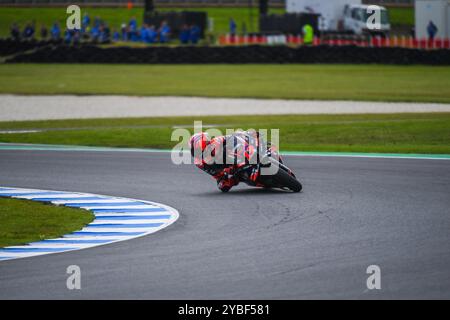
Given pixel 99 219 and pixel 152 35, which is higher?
pixel 152 35

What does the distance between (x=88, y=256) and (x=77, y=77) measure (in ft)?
106

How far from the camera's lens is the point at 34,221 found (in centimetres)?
1180

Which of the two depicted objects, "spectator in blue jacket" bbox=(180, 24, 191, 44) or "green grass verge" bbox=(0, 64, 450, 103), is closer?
"green grass verge" bbox=(0, 64, 450, 103)

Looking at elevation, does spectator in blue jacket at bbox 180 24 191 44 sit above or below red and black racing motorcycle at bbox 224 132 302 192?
above

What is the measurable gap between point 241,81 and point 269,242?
2884 centimetres

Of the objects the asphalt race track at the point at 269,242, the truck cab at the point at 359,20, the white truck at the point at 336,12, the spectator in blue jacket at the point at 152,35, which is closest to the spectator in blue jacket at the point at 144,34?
the spectator in blue jacket at the point at 152,35

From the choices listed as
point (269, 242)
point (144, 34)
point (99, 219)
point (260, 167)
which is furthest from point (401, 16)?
point (269, 242)

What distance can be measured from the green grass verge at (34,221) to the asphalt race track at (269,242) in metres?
1.12

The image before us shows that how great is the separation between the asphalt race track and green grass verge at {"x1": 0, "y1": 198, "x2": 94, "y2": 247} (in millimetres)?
1125

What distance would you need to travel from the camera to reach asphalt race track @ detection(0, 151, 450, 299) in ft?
27.0

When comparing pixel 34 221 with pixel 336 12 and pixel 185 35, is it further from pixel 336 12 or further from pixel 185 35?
pixel 336 12

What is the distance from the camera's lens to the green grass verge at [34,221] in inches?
426

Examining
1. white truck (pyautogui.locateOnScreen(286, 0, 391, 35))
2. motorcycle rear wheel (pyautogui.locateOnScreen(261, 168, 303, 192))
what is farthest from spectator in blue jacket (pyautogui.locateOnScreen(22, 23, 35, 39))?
motorcycle rear wheel (pyautogui.locateOnScreen(261, 168, 303, 192))

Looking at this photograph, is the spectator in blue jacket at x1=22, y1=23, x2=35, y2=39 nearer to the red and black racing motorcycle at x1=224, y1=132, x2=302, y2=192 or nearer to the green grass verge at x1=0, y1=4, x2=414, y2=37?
the green grass verge at x1=0, y1=4, x2=414, y2=37
